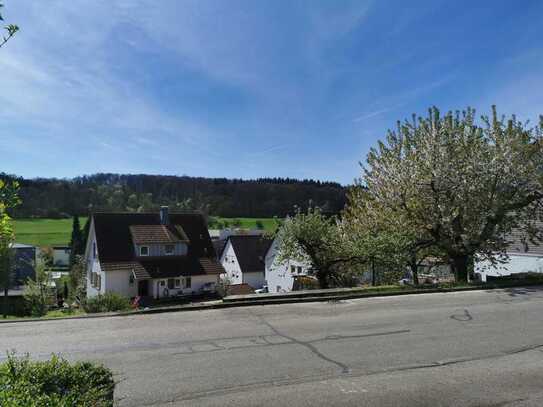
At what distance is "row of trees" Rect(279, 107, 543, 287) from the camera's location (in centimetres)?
1620

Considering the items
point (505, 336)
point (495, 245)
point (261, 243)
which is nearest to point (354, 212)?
point (495, 245)

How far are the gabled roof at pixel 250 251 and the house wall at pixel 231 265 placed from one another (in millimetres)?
619

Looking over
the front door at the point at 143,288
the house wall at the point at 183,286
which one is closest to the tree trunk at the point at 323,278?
the house wall at the point at 183,286

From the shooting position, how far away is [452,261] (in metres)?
18.2

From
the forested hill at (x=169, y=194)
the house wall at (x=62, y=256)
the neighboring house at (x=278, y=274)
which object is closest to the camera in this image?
the neighboring house at (x=278, y=274)

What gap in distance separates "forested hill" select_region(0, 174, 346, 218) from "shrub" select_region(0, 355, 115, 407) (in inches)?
3221

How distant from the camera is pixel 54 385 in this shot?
4301 millimetres

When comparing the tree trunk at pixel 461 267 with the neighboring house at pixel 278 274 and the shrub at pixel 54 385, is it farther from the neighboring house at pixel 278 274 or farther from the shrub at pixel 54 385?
the neighboring house at pixel 278 274

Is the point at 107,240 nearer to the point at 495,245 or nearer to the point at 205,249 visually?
the point at 205,249

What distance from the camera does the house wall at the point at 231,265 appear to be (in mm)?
45819

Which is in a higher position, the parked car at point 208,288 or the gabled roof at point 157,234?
the gabled roof at point 157,234

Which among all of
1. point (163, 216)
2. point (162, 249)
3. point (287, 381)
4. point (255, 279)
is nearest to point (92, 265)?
point (162, 249)

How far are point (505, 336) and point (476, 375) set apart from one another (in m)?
2.70

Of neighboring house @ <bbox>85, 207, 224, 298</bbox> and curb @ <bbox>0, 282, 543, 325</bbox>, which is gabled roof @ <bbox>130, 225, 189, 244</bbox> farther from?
curb @ <bbox>0, 282, 543, 325</bbox>
